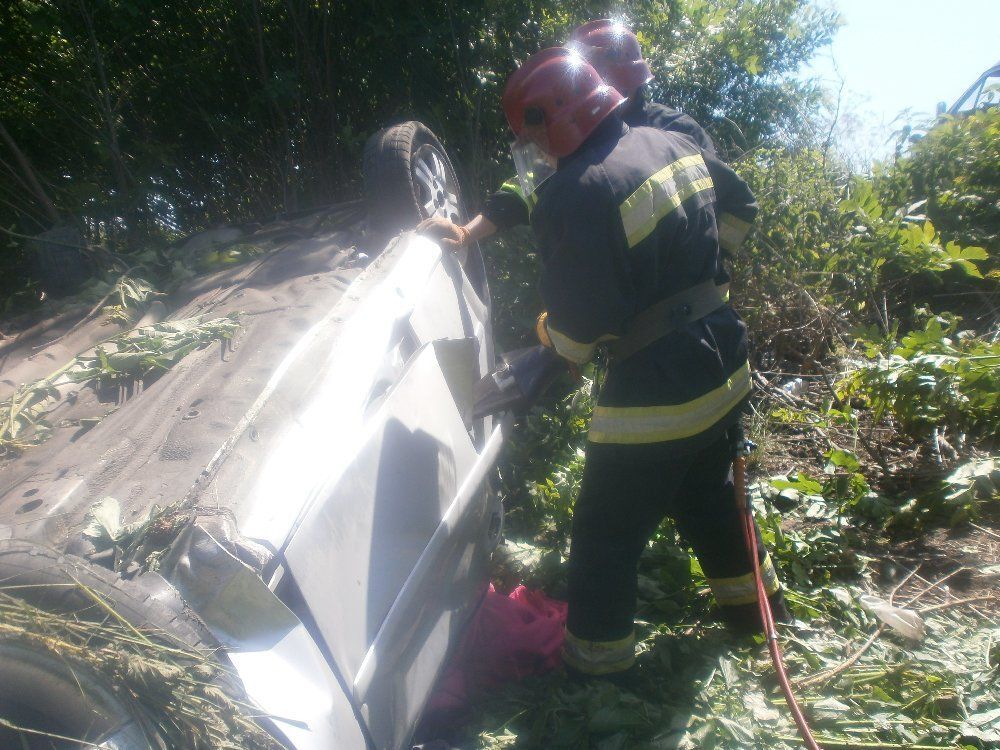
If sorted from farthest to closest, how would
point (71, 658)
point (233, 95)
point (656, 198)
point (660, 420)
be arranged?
point (233, 95), point (660, 420), point (656, 198), point (71, 658)

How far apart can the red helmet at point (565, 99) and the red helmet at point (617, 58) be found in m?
0.39

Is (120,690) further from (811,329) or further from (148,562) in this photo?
(811,329)

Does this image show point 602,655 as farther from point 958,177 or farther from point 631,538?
point 958,177

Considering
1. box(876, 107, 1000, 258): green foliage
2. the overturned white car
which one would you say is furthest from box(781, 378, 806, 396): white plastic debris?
the overturned white car

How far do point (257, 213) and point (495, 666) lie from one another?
A: 472 centimetres

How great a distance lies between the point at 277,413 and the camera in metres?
1.68

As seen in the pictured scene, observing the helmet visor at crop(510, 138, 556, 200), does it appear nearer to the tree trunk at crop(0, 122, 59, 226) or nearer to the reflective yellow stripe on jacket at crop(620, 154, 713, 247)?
the reflective yellow stripe on jacket at crop(620, 154, 713, 247)

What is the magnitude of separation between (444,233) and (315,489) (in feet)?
4.58

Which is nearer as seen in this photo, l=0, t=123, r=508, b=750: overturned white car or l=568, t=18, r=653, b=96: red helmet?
l=0, t=123, r=508, b=750: overturned white car

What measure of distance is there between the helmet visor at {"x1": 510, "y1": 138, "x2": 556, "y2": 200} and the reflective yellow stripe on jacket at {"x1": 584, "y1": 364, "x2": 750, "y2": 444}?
0.51 metres

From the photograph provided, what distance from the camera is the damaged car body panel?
4.36 feet

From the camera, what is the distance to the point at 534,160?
2203 mm

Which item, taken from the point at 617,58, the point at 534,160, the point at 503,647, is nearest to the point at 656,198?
the point at 534,160

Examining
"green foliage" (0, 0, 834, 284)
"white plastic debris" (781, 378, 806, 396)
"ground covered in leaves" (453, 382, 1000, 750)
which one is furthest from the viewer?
"green foliage" (0, 0, 834, 284)
